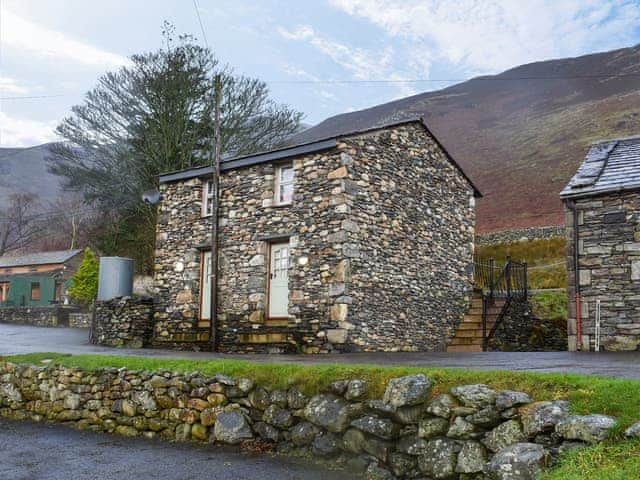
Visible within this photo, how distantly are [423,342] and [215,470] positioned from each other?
32.7 feet

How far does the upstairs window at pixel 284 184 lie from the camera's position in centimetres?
1602

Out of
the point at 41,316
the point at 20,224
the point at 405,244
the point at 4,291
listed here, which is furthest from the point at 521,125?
the point at 405,244

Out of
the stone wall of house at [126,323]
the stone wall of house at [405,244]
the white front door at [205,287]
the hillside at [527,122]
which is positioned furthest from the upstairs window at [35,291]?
the stone wall of house at [405,244]

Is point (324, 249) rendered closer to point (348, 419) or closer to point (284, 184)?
point (284, 184)

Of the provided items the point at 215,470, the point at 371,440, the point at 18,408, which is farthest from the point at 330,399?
the point at 18,408

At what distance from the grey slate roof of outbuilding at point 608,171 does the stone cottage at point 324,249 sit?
3.97m

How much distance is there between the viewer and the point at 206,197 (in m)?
18.1

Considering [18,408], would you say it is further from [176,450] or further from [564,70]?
[564,70]

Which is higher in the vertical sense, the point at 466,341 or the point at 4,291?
the point at 4,291

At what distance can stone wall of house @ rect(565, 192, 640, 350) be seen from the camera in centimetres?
1330

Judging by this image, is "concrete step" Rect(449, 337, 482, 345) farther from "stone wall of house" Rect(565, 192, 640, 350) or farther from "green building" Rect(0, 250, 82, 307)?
"green building" Rect(0, 250, 82, 307)

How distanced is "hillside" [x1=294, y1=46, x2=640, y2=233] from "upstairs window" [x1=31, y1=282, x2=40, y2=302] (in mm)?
29106

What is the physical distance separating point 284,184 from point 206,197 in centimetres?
300

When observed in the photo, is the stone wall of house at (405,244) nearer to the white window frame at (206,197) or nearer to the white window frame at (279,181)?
the white window frame at (279,181)
